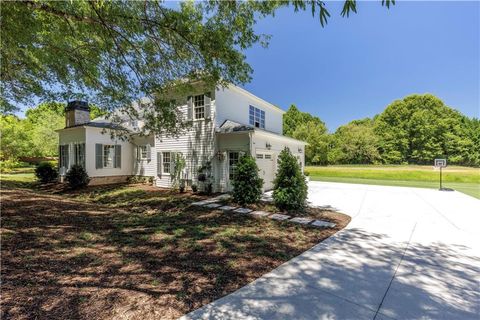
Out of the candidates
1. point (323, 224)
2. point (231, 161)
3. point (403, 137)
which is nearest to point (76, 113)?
point (231, 161)

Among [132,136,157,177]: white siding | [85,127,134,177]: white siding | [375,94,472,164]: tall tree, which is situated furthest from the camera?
[375,94,472,164]: tall tree

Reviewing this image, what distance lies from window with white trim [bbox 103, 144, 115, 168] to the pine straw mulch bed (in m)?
7.70

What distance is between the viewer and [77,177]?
13609 millimetres

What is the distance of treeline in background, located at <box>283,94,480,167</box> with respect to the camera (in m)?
36.8

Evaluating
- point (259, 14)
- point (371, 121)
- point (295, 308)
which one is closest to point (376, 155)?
point (371, 121)

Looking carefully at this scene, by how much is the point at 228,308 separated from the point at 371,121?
2181 inches

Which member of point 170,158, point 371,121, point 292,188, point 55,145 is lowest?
point 292,188

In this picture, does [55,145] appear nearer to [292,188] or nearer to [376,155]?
[292,188]

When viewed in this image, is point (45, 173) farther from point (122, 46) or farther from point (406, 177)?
point (406, 177)

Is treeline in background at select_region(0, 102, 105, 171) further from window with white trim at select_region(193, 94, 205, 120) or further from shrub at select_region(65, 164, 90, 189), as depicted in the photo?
window with white trim at select_region(193, 94, 205, 120)

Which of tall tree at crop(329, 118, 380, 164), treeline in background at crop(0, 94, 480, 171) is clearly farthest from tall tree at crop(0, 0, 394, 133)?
tall tree at crop(329, 118, 380, 164)

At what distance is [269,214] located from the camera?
7.81 m

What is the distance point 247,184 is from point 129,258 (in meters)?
5.77

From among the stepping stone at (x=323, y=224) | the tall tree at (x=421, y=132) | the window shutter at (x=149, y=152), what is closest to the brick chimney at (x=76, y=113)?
the window shutter at (x=149, y=152)
